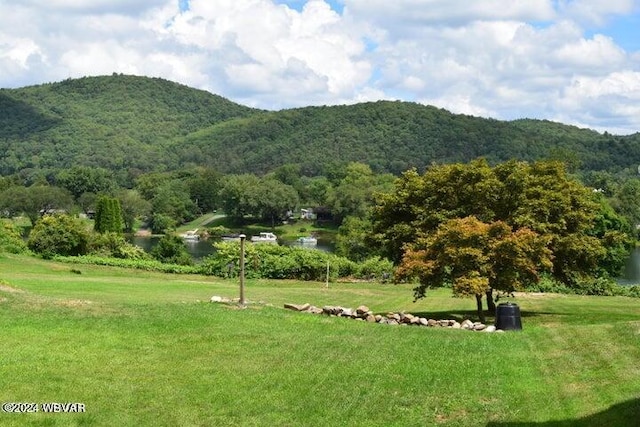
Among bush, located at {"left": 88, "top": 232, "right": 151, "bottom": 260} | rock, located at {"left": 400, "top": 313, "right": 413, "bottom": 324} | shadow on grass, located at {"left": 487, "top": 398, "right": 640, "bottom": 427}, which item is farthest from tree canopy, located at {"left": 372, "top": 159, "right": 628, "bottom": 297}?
bush, located at {"left": 88, "top": 232, "right": 151, "bottom": 260}

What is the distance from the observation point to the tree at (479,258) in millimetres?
25516

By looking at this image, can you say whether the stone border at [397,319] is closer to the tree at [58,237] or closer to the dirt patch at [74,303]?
the dirt patch at [74,303]

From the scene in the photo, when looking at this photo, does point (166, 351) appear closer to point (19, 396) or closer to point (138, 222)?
point (19, 396)

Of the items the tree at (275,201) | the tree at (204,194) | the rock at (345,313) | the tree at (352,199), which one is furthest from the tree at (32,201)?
the rock at (345,313)

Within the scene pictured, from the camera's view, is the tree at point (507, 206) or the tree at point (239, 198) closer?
the tree at point (507, 206)

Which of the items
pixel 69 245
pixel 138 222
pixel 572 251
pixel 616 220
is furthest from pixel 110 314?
pixel 138 222

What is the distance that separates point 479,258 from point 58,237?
41.1 m

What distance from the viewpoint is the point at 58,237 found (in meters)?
57.7

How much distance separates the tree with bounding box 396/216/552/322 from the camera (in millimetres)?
25516

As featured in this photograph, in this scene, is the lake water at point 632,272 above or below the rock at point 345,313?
above

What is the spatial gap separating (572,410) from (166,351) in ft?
28.6

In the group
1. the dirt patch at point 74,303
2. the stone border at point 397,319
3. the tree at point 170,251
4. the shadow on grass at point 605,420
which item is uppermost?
the tree at point 170,251

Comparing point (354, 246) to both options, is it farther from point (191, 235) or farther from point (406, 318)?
point (191, 235)

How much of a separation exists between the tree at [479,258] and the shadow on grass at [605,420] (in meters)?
12.5
